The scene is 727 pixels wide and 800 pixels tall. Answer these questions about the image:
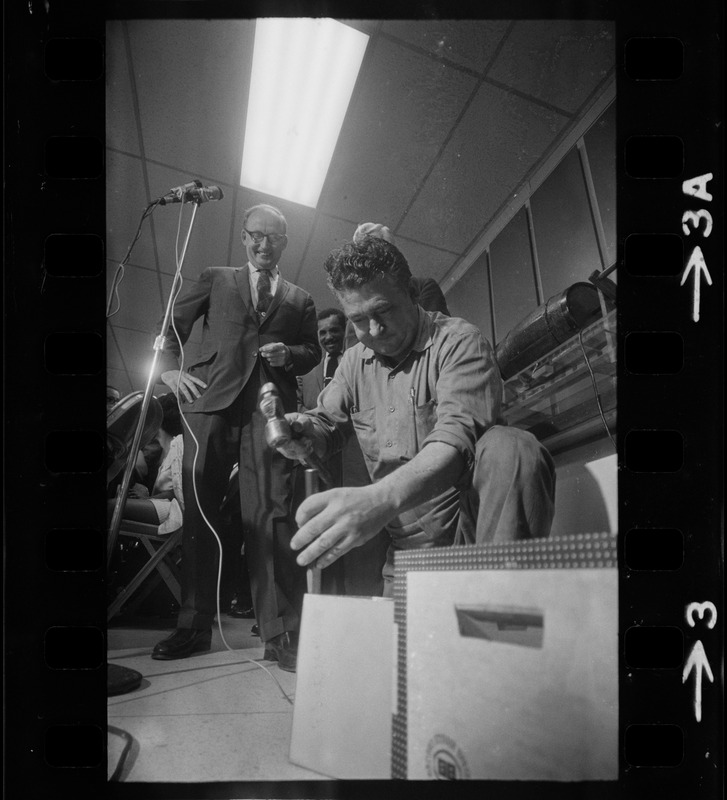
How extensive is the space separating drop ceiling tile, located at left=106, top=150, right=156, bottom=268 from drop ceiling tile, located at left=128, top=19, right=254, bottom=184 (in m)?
0.06

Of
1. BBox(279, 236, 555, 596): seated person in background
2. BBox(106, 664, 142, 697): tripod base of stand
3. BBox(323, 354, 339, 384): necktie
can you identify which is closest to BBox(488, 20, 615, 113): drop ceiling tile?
BBox(279, 236, 555, 596): seated person in background

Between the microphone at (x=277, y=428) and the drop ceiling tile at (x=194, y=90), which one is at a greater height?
the drop ceiling tile at (x=194, y=90)

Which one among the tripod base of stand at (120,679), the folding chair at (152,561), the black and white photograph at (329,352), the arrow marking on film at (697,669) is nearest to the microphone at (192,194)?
the black and white photograph at (329,352)

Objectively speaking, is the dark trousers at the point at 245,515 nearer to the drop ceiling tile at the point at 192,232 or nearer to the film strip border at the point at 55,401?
the film strip border at the point at 55,401

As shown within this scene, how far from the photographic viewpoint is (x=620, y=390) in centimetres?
108

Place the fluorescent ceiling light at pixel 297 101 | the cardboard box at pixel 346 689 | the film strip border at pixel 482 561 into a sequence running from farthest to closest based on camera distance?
the fluorescent ceiling light at pixel 297 101, the cardboard box at pixel 346 689, the film strip border at pixel 482 561

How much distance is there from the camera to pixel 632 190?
110 centimetres

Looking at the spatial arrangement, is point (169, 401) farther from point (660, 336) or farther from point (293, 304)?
point (660, 336)

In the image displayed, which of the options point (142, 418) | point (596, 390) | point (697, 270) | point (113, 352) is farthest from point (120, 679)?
point (697, 270)

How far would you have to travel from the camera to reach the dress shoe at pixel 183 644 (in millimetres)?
1068

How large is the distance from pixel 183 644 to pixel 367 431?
0.56m

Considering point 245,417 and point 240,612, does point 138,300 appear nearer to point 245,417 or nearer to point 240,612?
point 245,417

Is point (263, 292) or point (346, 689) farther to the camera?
point (263, 292)

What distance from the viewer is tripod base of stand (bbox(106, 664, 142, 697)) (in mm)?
1047
